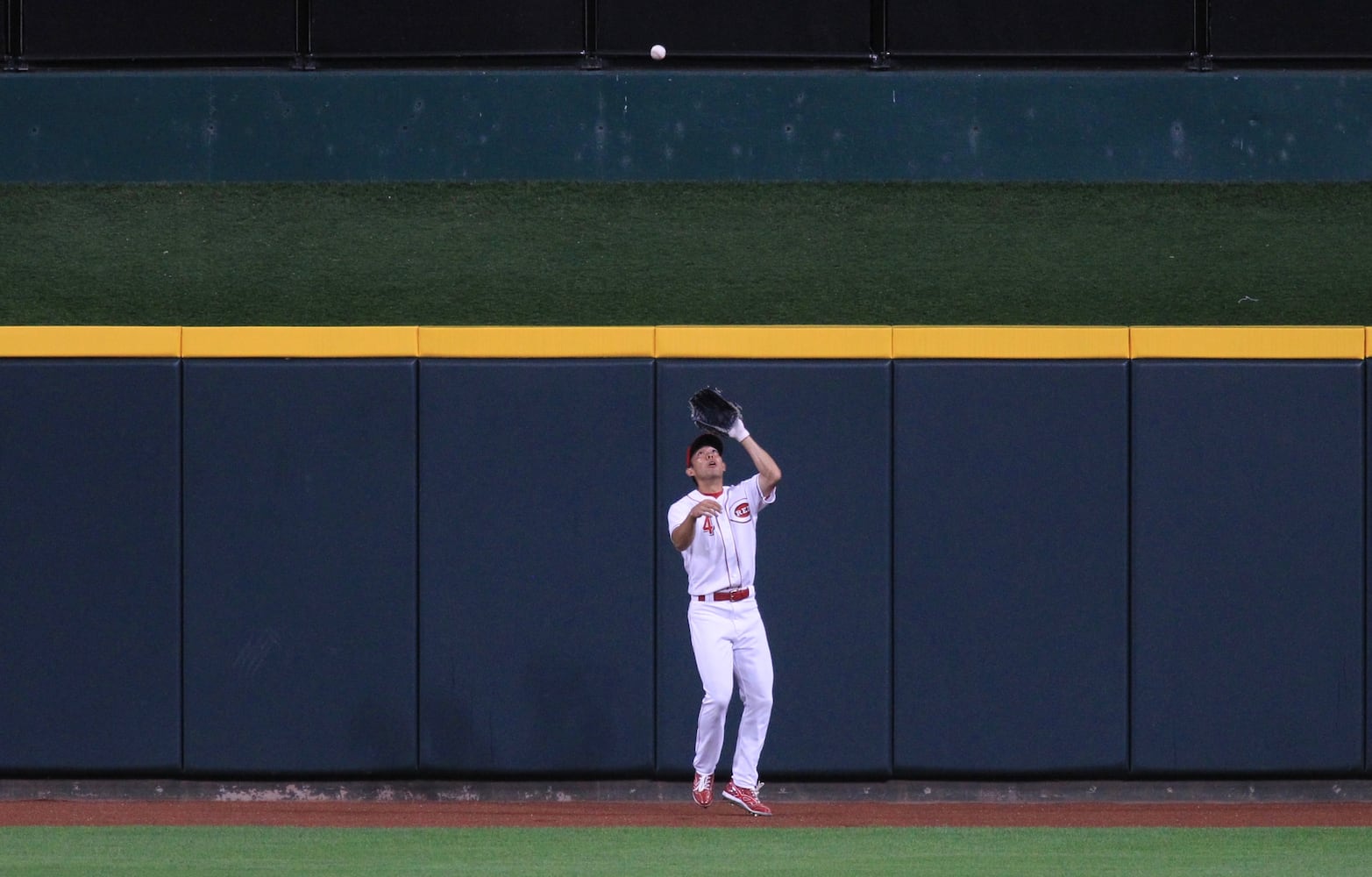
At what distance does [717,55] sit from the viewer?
37.4 ft

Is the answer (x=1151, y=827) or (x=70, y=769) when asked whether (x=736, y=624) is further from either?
(x=70, y=769)

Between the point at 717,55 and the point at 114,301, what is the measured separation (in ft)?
15.1

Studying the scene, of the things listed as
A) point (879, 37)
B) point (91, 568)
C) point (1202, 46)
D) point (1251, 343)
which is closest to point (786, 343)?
point (1251, 343)

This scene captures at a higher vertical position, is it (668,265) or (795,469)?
(668,265)

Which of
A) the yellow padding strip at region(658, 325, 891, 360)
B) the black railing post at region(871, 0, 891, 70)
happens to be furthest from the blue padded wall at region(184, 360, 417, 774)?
the black railing post at region(871, 0, 891, 70)

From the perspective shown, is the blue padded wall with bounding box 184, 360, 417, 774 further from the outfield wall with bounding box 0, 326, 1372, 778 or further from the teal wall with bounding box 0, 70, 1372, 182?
the teal wall with bounding box 0, 70, 1372, 182

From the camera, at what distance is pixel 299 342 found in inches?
291

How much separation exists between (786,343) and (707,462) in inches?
40.0

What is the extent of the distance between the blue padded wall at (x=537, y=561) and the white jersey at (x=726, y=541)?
2.48 ft

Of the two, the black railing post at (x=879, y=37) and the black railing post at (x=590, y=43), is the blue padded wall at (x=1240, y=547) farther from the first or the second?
the black railing post at (x=590, y=43)

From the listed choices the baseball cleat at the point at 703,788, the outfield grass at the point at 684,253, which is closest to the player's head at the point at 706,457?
the baseball cleat at the point at 703,788

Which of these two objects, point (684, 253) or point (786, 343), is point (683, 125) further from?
point (786, 343)

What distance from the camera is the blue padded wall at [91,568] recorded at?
738cm

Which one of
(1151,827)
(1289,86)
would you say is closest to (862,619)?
(1151,827)
